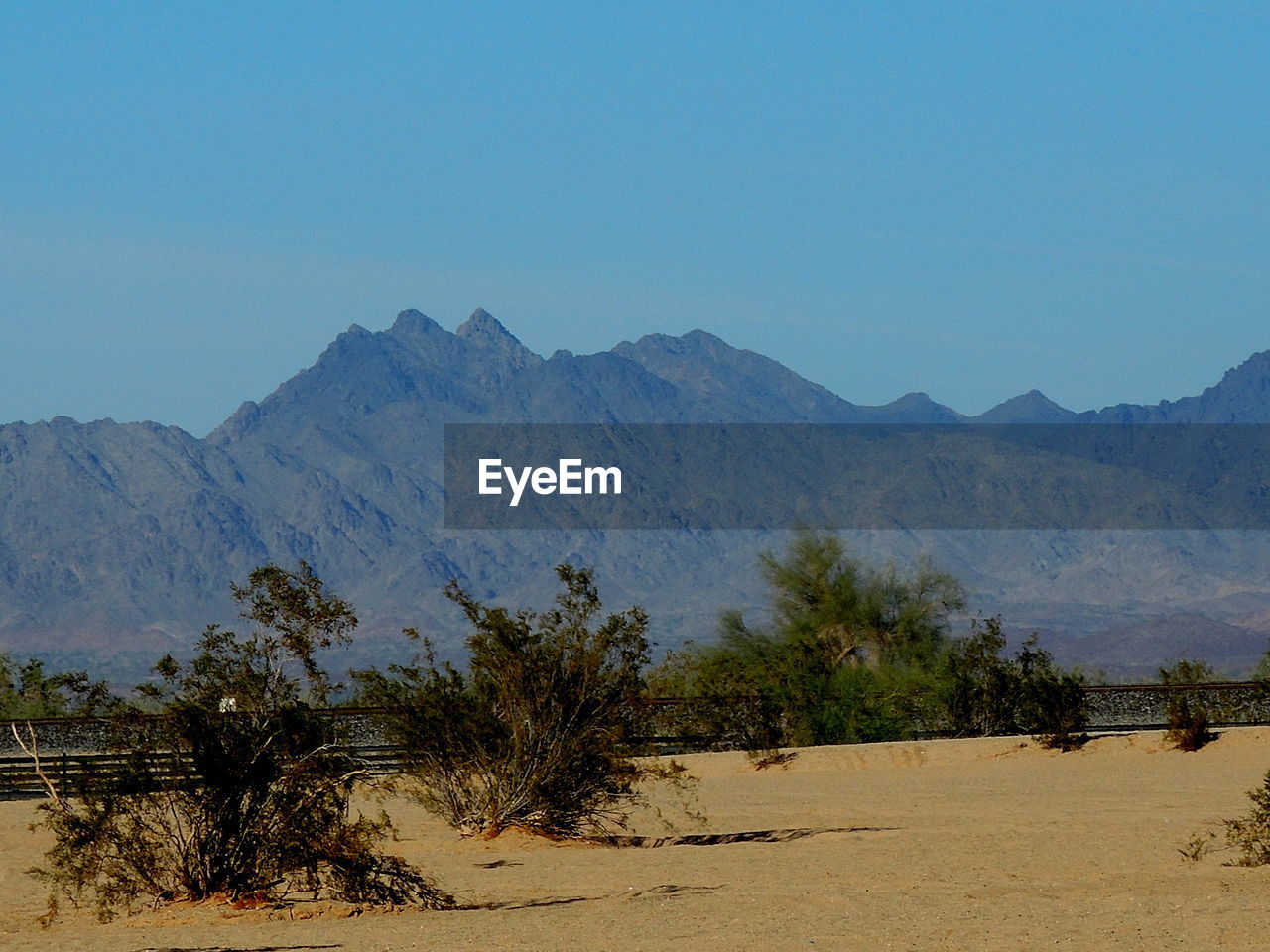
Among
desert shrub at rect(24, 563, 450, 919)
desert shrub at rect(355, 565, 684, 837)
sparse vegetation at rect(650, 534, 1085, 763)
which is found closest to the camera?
desert shrub at rect(24, 563, 450, 919)

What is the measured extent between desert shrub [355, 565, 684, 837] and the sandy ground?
1.62 feet

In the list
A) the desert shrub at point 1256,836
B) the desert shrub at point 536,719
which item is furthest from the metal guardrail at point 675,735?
the desert shrub at point 1256,836

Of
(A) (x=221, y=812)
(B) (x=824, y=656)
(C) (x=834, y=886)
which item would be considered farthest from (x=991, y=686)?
(A) (x=221, y=812)

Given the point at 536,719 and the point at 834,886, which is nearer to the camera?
the point at 834,886

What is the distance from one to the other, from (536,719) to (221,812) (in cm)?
475

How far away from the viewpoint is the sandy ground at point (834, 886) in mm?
11750

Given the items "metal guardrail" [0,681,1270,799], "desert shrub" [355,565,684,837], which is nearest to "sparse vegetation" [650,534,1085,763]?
"metal guardrail" [0,681,1270,799]

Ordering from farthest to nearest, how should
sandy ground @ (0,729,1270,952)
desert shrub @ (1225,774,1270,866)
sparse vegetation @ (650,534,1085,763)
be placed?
sparse vegetation @ (650,534,1085,763) < desert shrub @ (1225,774,1270,866) < sandy ground @ (0,729,1270,952)

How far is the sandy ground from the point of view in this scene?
11750 millimetres

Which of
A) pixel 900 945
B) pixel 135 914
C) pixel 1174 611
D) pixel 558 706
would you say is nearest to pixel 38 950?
pixel 135 914

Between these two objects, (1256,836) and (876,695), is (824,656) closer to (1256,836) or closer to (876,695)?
(876,695)

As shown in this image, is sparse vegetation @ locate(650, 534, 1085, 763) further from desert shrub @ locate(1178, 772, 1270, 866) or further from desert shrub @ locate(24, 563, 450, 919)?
desert shrub @ locate(24, 563, 450, 919)

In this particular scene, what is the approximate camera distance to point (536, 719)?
18109mm

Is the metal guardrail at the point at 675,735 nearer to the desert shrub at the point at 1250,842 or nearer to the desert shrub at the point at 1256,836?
the desert shrub at the point at 1250,842
